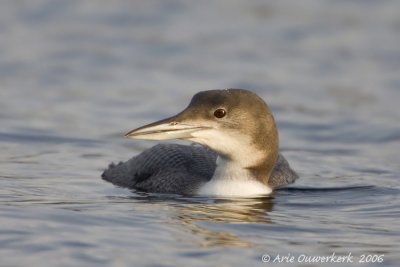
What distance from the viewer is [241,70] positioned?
17.3 metres

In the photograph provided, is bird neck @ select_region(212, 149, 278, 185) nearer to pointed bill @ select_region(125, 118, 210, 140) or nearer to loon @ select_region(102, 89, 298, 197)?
loon @ select_region(102, 89, 298, 197)

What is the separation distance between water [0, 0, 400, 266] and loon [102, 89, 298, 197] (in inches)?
7.8

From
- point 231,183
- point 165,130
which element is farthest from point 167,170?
point 165,130

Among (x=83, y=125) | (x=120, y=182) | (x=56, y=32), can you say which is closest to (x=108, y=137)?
(x=83, y=125)

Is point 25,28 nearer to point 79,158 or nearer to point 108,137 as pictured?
point 108,137

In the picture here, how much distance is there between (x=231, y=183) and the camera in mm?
10148

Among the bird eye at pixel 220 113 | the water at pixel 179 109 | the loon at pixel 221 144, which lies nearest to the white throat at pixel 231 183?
the loon at pixel 221 144

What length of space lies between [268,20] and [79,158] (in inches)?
330

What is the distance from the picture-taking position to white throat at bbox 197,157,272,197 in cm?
1015

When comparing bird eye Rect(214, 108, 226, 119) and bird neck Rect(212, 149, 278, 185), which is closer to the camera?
bird eye Rect(214, 108, 226, 119)

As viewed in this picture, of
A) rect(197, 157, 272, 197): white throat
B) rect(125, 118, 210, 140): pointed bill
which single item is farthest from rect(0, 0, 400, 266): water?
rect(125, 118, 210, 140): pointed bill

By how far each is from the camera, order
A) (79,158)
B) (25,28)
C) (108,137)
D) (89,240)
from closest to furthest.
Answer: (89,240) < (79,158) < (108,137) < (25,28)

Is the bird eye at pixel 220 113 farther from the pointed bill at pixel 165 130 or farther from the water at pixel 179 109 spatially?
the water at pixel 179 109

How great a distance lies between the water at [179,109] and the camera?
8586mm
